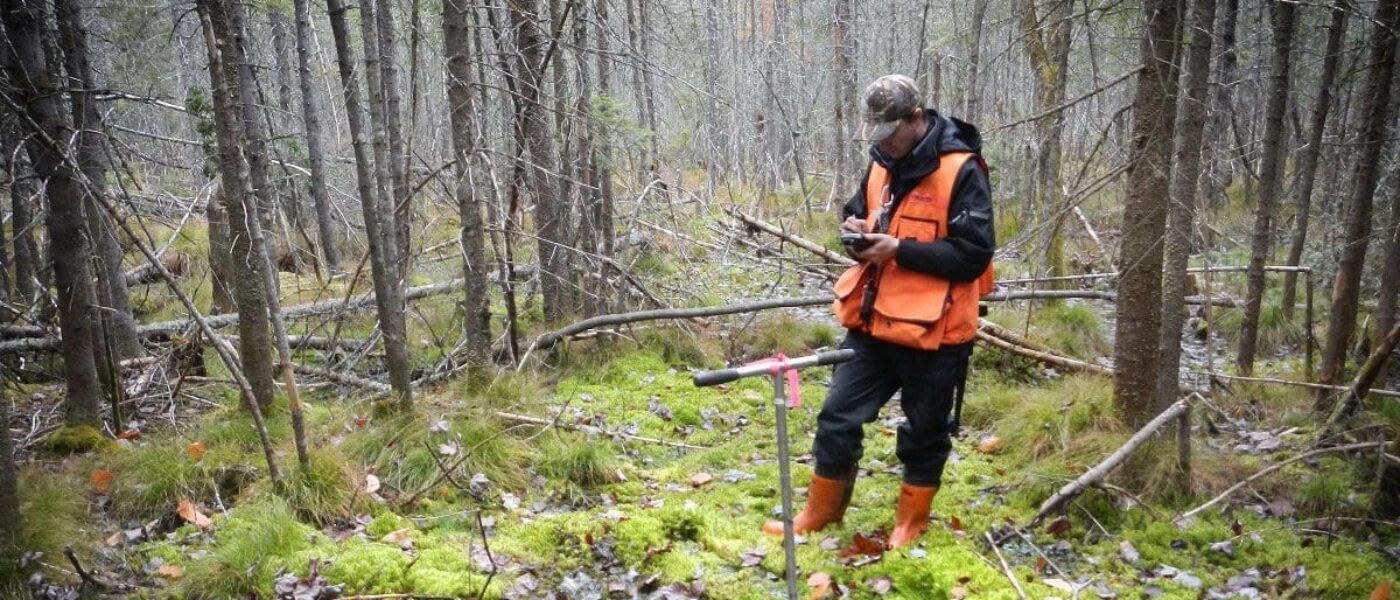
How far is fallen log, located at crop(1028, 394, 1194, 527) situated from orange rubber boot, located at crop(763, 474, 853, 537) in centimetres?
100

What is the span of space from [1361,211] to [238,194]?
722 cm

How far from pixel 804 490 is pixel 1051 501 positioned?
1.37 meters

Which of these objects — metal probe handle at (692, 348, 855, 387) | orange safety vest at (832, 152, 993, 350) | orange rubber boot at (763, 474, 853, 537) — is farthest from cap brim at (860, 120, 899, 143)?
orange rubber boot at (763, 474, 853, 537)

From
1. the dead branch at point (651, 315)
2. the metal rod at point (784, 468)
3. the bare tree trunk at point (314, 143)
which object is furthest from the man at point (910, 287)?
the bare tree trunk at point (314, 143)

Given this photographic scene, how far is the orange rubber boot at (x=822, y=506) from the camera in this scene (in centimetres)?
428

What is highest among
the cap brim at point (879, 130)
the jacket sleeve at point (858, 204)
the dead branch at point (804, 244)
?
the cap brim at point (879, 130)

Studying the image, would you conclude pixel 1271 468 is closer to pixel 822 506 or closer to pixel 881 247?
pixel 822 506

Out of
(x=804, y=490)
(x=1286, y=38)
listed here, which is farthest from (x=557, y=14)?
(x=1286, y=38)

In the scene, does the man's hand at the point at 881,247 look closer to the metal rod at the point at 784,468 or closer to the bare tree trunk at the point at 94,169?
the metal rod at the point at 784,468

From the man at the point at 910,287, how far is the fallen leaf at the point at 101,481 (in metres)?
3.94

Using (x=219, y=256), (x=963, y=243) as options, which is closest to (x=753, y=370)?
(x=963, y=243)

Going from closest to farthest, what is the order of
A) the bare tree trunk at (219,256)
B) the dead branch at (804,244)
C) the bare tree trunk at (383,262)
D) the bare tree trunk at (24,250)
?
the bare tree trunk at (383,262) → the bare tree trunk at (219,256) → the bare tree trunk at (24,250) → the dead branch at (804,244)

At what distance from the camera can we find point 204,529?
4.36m

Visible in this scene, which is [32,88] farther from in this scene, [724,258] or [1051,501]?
[724,258]
